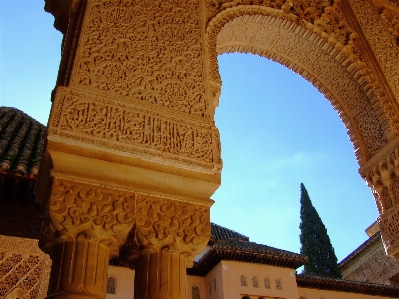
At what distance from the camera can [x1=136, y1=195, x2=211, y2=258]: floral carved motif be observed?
183cm

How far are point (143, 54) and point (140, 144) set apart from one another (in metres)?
0.69

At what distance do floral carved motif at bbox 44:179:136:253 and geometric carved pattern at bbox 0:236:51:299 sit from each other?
2313 millimetres

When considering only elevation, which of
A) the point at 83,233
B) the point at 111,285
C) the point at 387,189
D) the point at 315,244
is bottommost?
the point at 83,233

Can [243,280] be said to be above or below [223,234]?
below

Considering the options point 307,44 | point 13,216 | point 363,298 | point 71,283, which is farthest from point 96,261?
point 363,298

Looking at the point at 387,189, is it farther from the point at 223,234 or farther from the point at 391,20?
the point at 223,234

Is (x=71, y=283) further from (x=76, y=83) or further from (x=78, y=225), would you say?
(x=76, y=83)

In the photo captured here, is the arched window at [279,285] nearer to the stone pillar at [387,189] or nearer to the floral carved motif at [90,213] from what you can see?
the stone pillar at [387,189]

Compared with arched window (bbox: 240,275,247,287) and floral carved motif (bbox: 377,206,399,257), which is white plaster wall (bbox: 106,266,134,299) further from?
floral carved motif (bbox: 377,206,399,257)

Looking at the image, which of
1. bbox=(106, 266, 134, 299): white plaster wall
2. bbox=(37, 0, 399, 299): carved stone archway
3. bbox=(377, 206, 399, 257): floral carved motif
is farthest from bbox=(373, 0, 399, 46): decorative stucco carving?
bbox=(106, 266, 134, 299): white plaster wall

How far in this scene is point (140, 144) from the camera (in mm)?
1975

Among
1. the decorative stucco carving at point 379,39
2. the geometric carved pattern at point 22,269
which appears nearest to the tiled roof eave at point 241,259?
the geometric carved pattern at point 22,269

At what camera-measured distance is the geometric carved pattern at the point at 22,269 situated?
364 centimetres

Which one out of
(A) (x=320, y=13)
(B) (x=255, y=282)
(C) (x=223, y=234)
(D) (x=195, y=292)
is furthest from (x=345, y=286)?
(A) (x=320, y=13)
